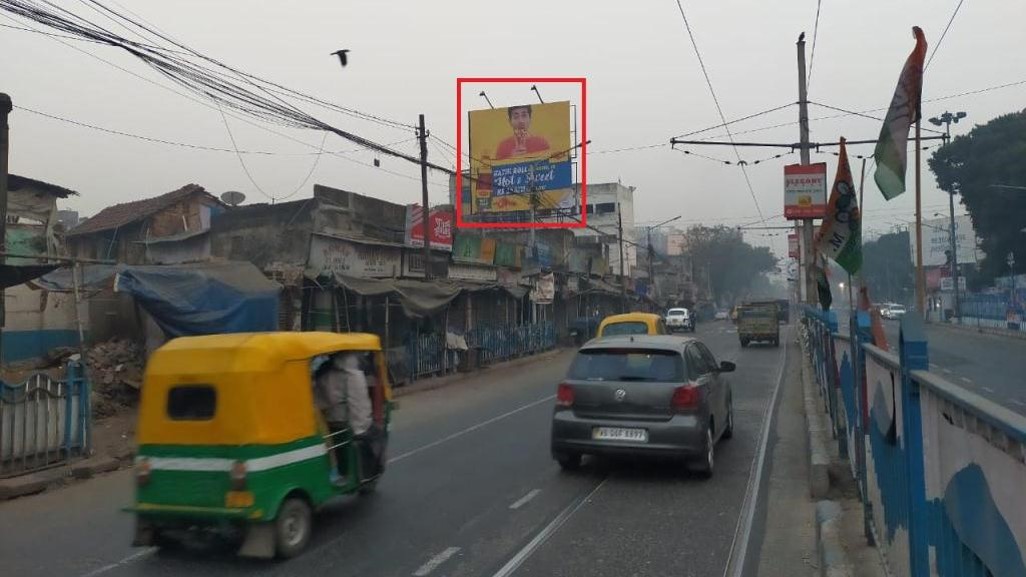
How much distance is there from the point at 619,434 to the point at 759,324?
99.0 ft

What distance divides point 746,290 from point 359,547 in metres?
131

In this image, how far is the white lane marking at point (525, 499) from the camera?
773 cm

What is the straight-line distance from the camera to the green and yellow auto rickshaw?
5859 millimetres

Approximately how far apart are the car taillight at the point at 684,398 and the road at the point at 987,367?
3.84 metres

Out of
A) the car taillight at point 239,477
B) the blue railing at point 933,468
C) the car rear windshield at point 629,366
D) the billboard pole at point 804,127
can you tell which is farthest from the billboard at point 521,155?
the blue railing at point 933,468

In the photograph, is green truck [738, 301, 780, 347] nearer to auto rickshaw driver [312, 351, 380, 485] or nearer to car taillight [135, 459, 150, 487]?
auto rickshaw driver [312, 351, 380, 485]

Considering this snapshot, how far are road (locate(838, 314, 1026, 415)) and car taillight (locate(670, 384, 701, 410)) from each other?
384 cm

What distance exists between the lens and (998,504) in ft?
7.25

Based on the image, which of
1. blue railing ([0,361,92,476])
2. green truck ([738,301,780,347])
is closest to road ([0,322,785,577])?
blue railing ([0,361,92,476])

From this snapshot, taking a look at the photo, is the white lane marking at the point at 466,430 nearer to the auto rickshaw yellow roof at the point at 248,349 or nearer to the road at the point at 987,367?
the auto rickshaw yellow roof at the point at 248,349

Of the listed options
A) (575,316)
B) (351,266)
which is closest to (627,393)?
(351,266)

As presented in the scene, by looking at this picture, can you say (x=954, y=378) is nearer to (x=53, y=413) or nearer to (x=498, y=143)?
(x=53, y=413)

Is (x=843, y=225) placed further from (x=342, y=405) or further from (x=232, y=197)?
(x=232, y=197)

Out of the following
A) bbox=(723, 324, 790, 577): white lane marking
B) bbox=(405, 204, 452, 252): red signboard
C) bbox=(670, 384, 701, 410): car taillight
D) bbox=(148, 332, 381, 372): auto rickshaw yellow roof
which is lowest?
bbox=(723, 324, 790, 577): white lane marking
